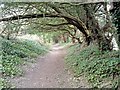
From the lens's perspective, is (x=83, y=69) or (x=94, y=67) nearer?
(x=94, y=67)

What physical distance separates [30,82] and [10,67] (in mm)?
1860

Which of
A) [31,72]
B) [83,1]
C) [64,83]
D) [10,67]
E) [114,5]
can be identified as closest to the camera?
[83,1]

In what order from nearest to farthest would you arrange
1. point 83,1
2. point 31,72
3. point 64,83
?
point 83,1
point 64,83
point 31,72

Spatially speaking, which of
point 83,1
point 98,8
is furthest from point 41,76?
point 83,1

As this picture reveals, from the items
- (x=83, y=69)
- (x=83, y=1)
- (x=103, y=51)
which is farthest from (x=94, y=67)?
(x=83, y=1)

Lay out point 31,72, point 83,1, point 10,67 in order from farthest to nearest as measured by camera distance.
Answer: point 31,72
point 10,67
point 83,1

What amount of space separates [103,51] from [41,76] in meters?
3.22

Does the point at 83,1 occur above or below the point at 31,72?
above

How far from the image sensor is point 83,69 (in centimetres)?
1084

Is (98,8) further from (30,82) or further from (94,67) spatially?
(30,82)

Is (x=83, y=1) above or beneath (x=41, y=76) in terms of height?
above

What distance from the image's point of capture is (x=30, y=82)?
33.4 feet

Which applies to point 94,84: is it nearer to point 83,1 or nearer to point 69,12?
point 83,1

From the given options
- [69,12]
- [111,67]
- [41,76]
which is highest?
[69,12]
